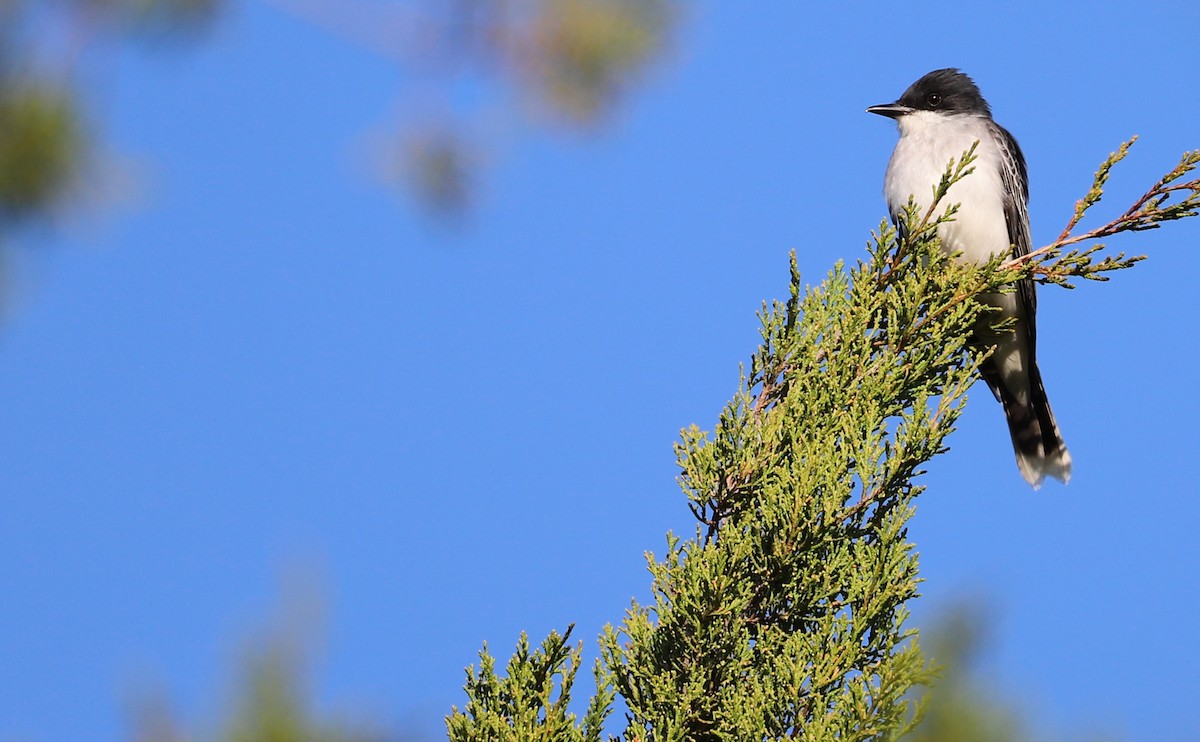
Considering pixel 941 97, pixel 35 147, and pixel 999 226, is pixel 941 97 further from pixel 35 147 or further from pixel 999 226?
pixel 35 147

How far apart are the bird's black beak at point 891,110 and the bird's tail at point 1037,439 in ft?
5.38

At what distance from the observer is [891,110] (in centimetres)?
692

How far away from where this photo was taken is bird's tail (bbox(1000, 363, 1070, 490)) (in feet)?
20.1

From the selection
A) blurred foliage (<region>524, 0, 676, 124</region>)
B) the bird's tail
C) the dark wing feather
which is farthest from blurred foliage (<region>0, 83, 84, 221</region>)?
the bird's tail

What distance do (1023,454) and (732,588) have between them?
3.56 metres

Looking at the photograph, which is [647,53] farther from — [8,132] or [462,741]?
[462,741]

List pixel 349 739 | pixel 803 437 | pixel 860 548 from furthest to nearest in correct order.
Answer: pixel 803 437, pixel 860 548, pixel 349 739

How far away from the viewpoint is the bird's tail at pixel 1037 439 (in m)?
6.14

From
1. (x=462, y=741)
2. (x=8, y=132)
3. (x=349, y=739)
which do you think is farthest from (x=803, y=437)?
(x=8, y=132)

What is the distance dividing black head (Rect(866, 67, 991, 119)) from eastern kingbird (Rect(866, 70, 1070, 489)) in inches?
8.1

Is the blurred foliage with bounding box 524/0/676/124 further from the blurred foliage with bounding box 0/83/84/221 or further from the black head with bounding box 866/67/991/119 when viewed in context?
the black head with bounding box 866/67/991/119

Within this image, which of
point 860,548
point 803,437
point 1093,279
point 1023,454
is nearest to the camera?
point 860,548

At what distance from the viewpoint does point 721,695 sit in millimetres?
3051

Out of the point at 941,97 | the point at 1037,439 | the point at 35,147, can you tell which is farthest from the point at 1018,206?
the point at 35,147
